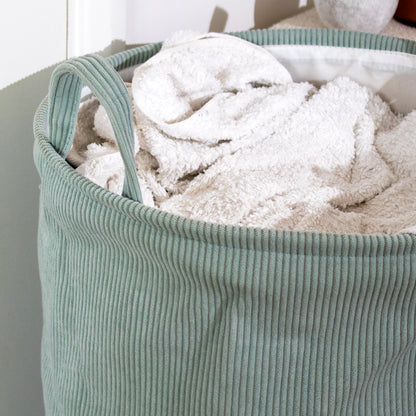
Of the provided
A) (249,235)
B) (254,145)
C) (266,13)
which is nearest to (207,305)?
(249,235)

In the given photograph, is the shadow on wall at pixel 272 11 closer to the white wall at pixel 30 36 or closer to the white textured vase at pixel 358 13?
the white textured vase at pixel 358 13

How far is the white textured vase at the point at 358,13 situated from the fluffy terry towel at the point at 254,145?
11cm

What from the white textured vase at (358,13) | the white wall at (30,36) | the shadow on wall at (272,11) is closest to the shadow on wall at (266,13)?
the shadow on wall at (272,11)

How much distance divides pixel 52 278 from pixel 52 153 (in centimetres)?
10

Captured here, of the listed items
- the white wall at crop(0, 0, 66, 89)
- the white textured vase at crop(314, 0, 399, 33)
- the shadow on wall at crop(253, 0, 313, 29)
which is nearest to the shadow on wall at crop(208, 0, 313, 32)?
the shadow on wall at crop(253, 0, 313, 29)

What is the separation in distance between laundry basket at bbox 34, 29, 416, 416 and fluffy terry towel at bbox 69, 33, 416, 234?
0.34 feet

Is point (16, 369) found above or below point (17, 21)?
below

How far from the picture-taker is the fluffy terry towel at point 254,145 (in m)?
0.56

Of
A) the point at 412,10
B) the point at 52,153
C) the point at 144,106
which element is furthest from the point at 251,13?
the point at 52,153

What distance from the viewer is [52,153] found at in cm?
46

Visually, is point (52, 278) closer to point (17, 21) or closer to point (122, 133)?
point (122, 133)

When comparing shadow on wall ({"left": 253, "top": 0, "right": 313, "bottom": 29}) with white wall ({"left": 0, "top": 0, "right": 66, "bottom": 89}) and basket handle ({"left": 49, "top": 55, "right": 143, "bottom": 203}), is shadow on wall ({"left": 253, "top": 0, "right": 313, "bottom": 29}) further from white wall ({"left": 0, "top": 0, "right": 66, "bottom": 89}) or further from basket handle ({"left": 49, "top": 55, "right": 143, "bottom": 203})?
basket handle ({"left": 49, "top": 55, "right": 143, "bottom": 203})

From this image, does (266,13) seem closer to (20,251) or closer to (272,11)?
(272,11)

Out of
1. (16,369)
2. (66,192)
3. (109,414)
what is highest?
(66,192)
